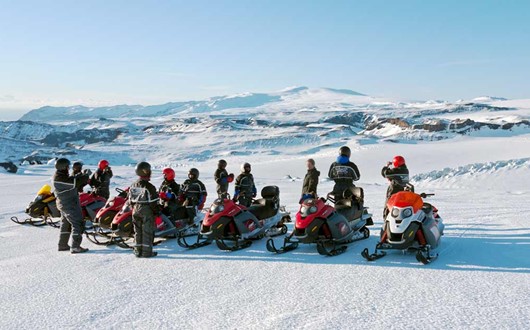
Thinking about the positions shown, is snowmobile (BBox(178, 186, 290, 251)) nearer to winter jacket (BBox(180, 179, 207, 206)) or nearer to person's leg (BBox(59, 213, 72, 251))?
winter jacket (BBox(180, 179, 207, 206))

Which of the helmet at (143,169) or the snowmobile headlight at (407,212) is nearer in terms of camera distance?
the snowmobile headlight at (407,212)

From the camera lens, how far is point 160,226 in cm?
888

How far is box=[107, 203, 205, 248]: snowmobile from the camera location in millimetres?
8422

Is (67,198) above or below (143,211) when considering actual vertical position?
above

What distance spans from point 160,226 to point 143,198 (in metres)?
1.28

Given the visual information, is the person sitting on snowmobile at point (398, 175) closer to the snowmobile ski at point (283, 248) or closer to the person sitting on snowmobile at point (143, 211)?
the snowmobile ski at point (283, 248)

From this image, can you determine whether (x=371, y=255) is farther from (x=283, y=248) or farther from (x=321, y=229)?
(x=283, y=248)

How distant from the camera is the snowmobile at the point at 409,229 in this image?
22.1 feet

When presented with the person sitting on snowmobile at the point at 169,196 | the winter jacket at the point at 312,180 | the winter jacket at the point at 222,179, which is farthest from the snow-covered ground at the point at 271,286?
the winter jacket at the point at 222,179

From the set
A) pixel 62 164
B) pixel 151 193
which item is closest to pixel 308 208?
pixel 151 193

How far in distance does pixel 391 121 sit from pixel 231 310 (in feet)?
407

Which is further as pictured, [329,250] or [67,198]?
[67,198]

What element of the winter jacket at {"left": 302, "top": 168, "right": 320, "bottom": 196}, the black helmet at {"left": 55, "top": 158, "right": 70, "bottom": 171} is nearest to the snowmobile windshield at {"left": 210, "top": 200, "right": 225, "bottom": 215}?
the black helmet at {"left": 55, "top": 158, "right": 70, "bottom": 171}

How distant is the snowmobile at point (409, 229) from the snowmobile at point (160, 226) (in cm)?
388
